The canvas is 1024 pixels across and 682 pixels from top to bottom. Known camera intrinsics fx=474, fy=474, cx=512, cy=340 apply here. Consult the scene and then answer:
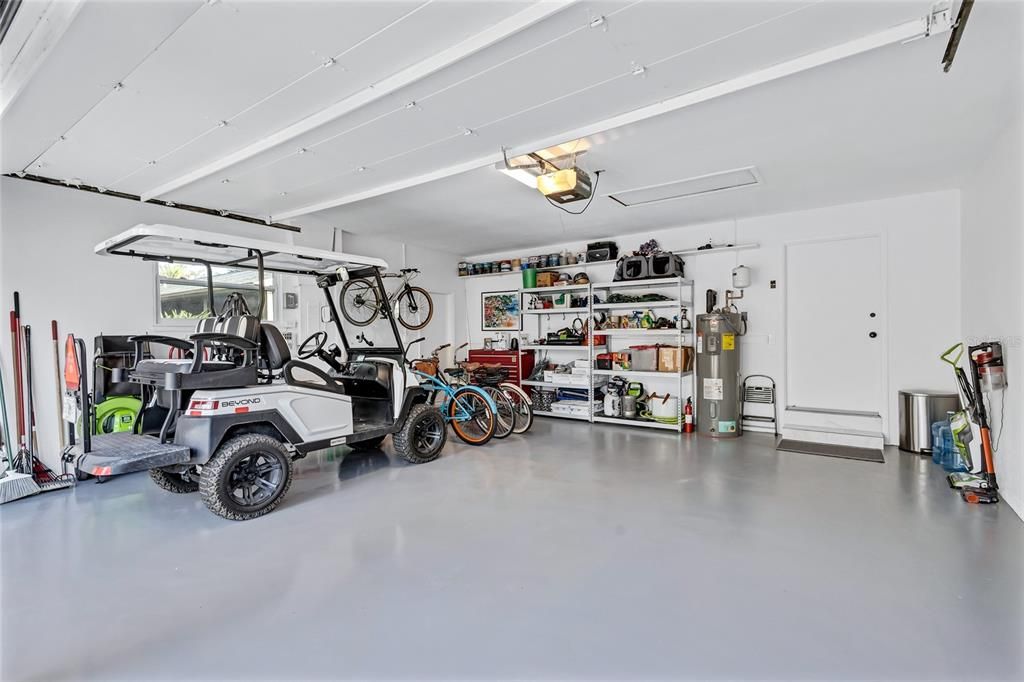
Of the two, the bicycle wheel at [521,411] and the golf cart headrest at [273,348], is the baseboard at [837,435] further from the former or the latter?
the golf cart headrest at [273,348]

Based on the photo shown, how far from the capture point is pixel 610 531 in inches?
121

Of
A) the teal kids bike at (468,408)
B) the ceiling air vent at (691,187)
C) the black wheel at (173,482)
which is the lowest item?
the black wheel at (173,482)

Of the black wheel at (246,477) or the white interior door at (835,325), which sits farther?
the white interior door at (835,325)

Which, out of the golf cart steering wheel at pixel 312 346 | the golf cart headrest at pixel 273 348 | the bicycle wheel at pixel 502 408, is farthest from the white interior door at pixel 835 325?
the golf cart headrest at pixel 273 348

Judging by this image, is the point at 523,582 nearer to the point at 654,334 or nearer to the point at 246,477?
the point at 246,477

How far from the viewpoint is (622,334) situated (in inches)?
283

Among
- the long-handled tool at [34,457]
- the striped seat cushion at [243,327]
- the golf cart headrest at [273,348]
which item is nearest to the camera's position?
the striped seat cushion at [243,327]

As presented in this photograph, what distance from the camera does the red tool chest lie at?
299 inches

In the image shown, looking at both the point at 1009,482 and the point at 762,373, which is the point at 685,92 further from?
the point at 762,373

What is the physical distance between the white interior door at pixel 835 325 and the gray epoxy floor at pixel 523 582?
1.77m

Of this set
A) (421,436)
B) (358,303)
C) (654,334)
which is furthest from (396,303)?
(654,334)

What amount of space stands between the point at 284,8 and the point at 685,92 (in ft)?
7.37

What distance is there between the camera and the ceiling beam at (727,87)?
2295 mm

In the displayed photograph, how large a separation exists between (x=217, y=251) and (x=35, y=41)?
1635mm
